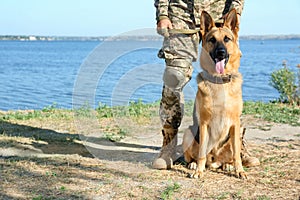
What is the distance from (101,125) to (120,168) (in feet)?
10.0

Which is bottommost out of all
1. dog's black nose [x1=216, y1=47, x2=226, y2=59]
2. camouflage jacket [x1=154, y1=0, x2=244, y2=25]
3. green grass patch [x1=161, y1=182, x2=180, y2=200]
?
green grass patch [x1=161, y1=182, x2=180, y2=200]

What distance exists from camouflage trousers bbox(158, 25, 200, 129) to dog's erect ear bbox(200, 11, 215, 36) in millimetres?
310

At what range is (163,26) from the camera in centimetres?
490

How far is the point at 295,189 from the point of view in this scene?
14.1 ft

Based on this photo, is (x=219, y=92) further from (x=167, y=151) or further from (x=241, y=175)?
(x=167, y=151)

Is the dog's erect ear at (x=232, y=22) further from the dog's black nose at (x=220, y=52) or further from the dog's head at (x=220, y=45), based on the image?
the dog's black nose at (x=220, y=52)

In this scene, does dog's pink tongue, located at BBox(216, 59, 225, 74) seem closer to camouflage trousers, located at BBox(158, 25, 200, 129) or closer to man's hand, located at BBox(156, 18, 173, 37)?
camouflage trousers, located at BBox(158, 25, 200, 129)

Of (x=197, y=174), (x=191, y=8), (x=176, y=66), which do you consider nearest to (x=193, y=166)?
(x=197, y=174)

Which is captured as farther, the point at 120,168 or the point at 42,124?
the point at 42,124

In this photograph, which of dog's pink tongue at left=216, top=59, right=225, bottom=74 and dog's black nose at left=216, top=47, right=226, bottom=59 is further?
dog's pink tongue at left=216, top=59, right=225, bottom=74

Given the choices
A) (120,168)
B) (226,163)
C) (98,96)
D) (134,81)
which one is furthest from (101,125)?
(98,96)

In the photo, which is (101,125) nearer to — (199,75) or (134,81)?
(134,81)

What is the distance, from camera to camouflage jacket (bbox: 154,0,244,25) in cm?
498

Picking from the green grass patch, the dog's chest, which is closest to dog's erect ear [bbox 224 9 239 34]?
the dog's chest
